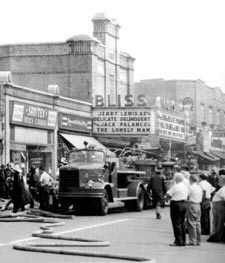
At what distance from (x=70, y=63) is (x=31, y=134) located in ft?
42.3

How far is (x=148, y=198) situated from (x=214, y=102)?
49.9 meters

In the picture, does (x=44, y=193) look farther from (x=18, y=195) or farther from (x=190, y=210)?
(x=190, y=210)

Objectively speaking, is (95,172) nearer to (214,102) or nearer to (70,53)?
(70,53)

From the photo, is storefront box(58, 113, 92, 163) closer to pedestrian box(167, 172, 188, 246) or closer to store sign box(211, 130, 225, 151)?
pedestrian box(167, 172, 188, 246)

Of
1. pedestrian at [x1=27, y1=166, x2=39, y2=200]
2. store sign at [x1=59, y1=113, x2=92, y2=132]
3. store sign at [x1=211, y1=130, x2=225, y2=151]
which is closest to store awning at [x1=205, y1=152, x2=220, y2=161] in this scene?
store sign at [x1=211, y1=130, x2=225, y2=151]

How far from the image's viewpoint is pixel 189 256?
13.7 meters

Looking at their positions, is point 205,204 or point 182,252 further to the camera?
point 205,204

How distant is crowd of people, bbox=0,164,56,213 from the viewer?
24219 mm

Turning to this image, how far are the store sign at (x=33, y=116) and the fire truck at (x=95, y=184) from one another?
11.1 metres

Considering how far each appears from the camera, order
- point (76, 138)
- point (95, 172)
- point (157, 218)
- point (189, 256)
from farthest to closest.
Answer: point (76, 138) < point (95, 172) < point (157, 218) < point (189, 256)

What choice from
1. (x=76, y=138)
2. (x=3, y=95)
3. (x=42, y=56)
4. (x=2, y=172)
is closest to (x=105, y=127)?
(x=76, y=138)

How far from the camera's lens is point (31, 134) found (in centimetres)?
3972

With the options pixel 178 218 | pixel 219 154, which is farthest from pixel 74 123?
pixel 219 154

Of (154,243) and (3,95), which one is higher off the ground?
(3,95)
